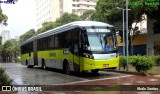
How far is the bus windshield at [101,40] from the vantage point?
18.7 m

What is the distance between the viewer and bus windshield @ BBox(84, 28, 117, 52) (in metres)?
18.7

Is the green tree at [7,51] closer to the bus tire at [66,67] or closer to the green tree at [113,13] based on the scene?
the green tree at [113,13]

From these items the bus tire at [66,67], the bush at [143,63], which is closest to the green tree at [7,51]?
the bus tire at [66,67]

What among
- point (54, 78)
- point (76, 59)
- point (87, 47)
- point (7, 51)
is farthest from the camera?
point (7, 51)

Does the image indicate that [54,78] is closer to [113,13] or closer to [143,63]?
[143,63]

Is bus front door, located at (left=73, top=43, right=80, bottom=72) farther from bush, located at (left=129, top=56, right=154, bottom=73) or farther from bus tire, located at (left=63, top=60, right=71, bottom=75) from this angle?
bush, located at (left=129, top=56, right=154, bottom=73)

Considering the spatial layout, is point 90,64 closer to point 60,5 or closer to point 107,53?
point 107,53

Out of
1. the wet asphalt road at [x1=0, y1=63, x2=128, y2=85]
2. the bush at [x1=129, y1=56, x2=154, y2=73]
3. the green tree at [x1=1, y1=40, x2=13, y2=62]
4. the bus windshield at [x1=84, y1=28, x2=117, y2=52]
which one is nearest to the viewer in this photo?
the wet asphalt road at [x1=0, y1=63, x2=128, y2=85]

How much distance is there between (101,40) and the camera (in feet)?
62.2

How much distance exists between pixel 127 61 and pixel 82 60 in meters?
4.95

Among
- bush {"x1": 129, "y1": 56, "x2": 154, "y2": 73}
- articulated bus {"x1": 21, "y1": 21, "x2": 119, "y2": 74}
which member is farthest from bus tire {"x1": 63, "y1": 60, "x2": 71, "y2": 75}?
bush {"x1": 129, "y1": 56, "x2": 154, "y2": 73}

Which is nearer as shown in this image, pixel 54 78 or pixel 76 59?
pixel 54 78

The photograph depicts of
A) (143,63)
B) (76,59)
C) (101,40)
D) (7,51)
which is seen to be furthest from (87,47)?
(7,51)

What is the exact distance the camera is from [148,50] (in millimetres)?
44188
